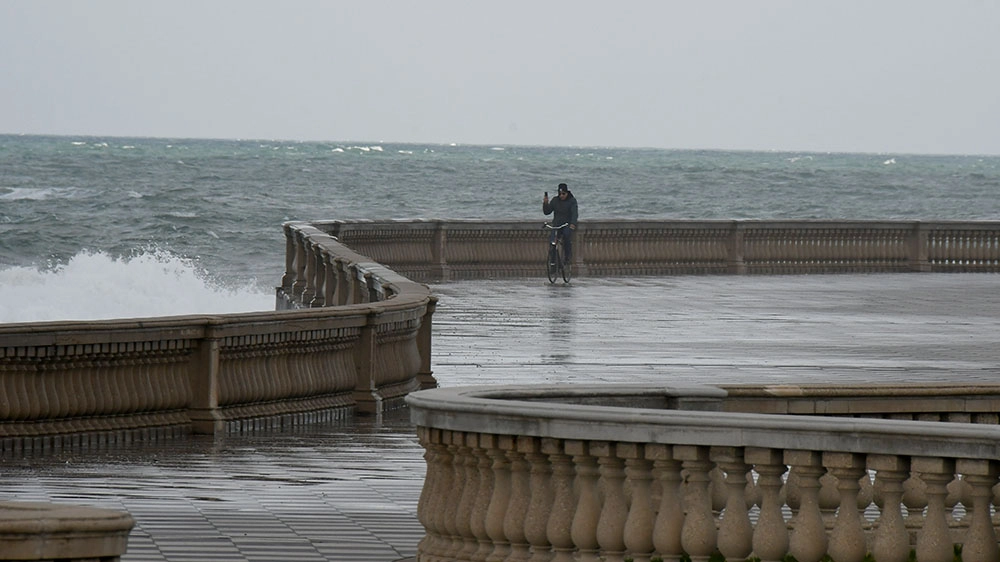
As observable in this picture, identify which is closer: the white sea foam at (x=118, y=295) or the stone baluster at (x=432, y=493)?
the stone baluster at (x=432, y=493)

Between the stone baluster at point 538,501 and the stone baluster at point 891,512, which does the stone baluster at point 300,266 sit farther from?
the stone baluster at point 891,512

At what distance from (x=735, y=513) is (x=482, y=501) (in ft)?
3.95

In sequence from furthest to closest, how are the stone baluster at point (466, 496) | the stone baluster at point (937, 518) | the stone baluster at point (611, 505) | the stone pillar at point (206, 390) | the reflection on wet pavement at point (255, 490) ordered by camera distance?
the stone pillar at point (206, 390) → the reflection on wet pavement at point (255, 490) → the stone baluster at point (466, 496) → the stone baluster at point (611, 505) → the stone baluster at point (937, 518)

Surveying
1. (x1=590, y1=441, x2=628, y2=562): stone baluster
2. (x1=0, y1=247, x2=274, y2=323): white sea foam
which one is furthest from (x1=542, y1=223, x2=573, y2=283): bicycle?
(x1=590, y1=441, x2=628, y2=562): stone baluster

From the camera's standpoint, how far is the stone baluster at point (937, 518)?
643 centimetres

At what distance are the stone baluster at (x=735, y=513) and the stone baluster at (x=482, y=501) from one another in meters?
1.01

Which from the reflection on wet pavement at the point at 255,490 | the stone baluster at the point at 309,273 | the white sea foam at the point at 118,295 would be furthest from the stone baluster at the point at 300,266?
the reflection on wet pavement at the point at 255,490

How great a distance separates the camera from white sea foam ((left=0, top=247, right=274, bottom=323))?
4562 centimetres

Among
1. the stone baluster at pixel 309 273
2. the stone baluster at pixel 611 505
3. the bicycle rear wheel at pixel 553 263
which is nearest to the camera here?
the stone baluster at pixel 611 505

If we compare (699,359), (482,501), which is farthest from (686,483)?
(699,359)

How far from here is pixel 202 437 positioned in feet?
47.2

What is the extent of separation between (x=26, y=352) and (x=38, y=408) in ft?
1.61

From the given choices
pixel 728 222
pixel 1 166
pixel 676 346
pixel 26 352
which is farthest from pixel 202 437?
pixel 1 166

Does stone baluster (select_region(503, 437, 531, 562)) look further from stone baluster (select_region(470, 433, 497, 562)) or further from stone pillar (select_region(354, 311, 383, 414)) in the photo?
stone pillar (select_region(354, 311, 383, 414))
